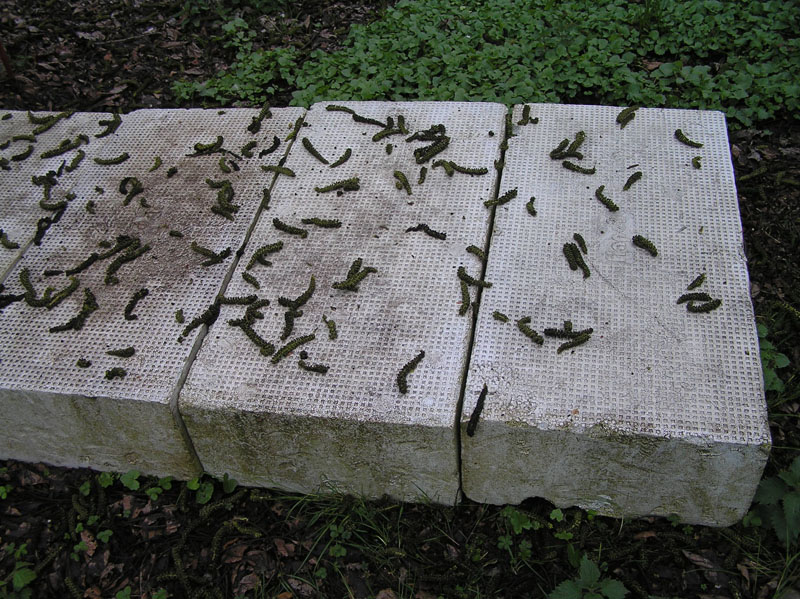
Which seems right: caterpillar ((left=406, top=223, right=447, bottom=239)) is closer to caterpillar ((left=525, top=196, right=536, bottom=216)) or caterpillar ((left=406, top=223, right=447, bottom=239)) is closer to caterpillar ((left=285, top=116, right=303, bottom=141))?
caterpillar ((left=525, top=196, right=536, bottom=216))

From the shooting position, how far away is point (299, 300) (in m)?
2.86

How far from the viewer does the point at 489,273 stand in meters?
2.91

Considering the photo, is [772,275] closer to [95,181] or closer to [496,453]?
[496,453]

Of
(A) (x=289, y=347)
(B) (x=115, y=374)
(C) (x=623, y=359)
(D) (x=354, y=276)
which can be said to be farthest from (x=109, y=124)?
(C) (x=623, y=359)

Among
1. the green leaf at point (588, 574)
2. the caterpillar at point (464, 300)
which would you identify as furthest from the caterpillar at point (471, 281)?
the green leaf at point (588, 574)

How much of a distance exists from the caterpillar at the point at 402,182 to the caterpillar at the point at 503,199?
1.25 feet

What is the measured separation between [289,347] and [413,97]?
2364 mm

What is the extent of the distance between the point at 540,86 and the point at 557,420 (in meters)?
2.64

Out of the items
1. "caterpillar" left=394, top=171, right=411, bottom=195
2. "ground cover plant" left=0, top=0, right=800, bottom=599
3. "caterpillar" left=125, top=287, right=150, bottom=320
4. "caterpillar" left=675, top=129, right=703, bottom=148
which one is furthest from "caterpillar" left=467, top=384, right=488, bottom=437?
"caterpillar" left=675, top=129, right=703, bottom=148

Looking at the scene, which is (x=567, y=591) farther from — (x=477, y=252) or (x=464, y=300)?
(x=477, y=252)

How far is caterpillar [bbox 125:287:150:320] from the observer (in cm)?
290

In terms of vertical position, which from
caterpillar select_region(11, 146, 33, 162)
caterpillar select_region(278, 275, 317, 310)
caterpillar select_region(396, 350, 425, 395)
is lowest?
caterpillar select_region(396, 350, 425, 395)

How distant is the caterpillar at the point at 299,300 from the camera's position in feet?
9.36

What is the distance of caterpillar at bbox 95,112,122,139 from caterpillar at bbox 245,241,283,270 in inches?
56.0
